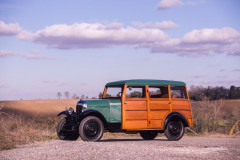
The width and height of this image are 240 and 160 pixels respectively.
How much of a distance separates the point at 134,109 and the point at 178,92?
2375 millimetres

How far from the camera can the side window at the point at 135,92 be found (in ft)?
46.8

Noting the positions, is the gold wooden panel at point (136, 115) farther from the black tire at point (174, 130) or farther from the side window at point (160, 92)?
the black tire at point (174, 130)

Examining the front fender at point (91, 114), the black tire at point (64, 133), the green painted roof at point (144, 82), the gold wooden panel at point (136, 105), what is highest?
the green painted roof at point (144, 82)

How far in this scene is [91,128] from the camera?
A: 525 inches

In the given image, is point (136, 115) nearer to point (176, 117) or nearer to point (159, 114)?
point (159, 114)

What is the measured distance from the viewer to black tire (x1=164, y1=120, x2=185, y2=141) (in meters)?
15.0

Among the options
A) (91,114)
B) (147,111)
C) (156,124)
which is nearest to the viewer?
(91,114)

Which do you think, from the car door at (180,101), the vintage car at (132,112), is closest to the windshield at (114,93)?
the vintage car at (132,112)

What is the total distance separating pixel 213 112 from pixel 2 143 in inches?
704

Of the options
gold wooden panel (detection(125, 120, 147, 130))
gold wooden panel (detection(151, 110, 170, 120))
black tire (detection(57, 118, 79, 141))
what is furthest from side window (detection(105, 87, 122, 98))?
black tire (detection(57, 118, 79, 141))

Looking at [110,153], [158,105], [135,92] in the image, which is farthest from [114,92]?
[110,153]

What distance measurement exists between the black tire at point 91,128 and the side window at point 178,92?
3531 millimetres

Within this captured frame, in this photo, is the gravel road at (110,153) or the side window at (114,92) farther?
the side window at (114,92)

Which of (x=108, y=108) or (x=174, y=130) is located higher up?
(x=108, y=108)
